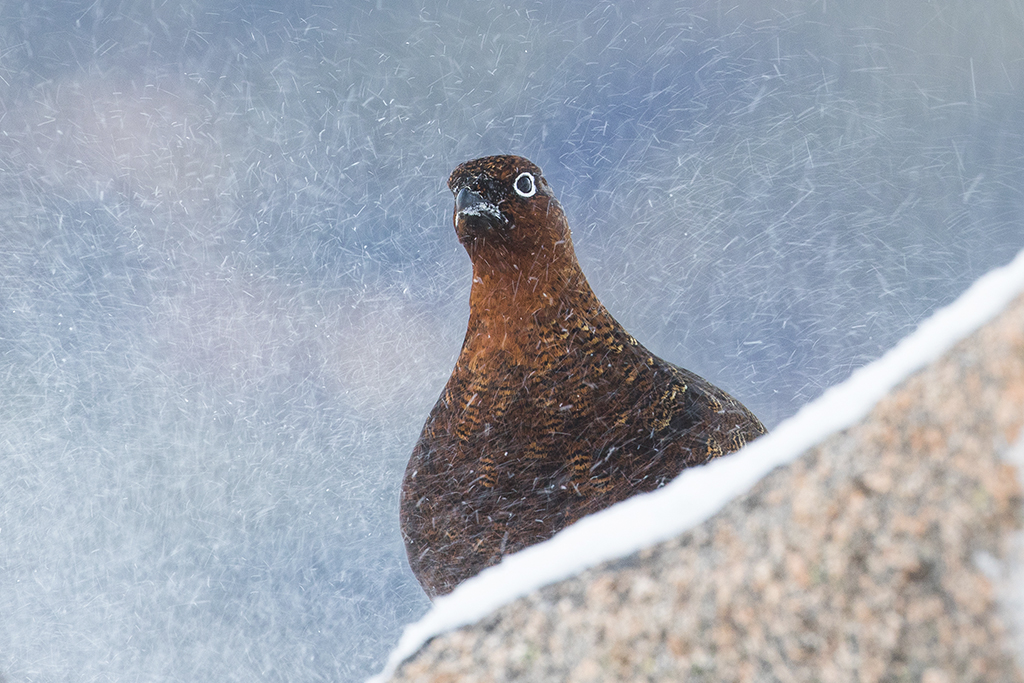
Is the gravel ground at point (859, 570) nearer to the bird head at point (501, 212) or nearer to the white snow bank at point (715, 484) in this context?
the white snow bank at point (715, 484)

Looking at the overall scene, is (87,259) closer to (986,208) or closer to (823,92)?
(823,92)

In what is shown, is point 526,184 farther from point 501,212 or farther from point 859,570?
point 859,570

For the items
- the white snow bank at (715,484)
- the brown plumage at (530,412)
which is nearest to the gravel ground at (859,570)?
the white snow bank at (715,484)

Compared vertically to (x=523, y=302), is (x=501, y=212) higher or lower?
higher

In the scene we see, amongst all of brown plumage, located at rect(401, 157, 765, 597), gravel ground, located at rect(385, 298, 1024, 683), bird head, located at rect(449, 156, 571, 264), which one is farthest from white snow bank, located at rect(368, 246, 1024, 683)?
bird head, located at rect(449, 156, 571, 264)

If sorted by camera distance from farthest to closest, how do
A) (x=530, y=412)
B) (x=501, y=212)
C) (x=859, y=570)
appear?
1. (x=501, y=212)
2. (x=530, y=412)
3. (x=859, y=570)

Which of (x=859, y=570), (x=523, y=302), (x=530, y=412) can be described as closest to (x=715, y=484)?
(x=859, y=570)

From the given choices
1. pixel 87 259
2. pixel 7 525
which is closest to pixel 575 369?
pixel 87 259
